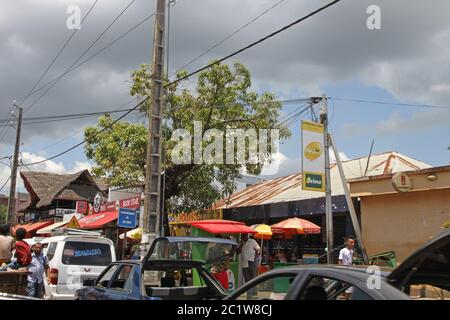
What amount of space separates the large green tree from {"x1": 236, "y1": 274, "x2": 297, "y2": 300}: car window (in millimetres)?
14515

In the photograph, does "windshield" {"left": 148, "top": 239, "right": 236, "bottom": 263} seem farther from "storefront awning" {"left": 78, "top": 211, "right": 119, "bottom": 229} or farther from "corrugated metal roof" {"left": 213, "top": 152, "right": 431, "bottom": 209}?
"storefront awning" {"left": 78, "top": 211, "right": 119, "bottom": 229}

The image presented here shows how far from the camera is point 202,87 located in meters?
19.7

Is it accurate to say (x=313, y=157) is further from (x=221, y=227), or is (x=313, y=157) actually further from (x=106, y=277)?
(x=106, y=277)

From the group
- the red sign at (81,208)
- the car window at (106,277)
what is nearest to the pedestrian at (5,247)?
the car window at (106,277)

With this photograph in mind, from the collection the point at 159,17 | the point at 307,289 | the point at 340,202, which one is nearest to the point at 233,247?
the point at 307,289

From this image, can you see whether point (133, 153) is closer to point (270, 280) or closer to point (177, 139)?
point (177, 139)

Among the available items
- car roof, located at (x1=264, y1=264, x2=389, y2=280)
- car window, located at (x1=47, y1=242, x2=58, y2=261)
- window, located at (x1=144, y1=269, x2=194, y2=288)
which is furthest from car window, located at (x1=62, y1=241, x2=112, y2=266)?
car roof, located at (x1=264, y1=264, x2=389, y2=280)

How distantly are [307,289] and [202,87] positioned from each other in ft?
53.4

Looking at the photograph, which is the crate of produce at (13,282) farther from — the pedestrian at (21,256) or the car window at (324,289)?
the car window at (324,289)

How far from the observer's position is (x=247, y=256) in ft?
49.4

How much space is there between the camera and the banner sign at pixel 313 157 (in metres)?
15.8

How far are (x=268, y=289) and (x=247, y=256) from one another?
10607mm

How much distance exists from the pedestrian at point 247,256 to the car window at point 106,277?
7.27 meters

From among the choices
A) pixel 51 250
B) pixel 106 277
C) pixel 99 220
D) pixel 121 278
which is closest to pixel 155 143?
pixel 51 250
